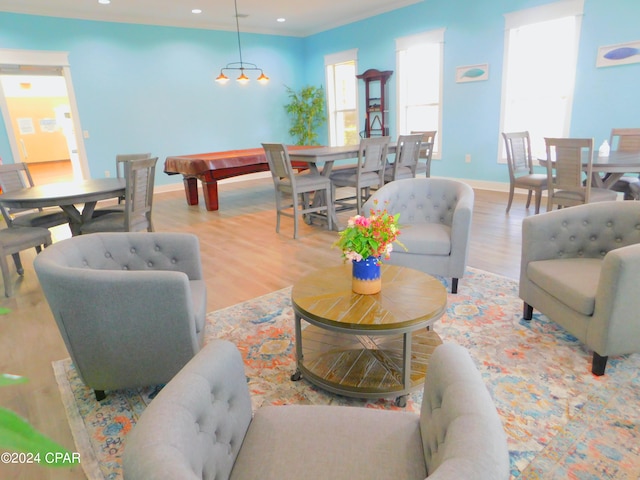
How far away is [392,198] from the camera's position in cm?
323

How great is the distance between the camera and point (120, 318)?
168 centimetres

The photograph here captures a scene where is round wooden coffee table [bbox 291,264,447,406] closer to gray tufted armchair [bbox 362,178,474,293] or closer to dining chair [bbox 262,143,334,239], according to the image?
gray tufted armchair [bbox 362,178,474,293]

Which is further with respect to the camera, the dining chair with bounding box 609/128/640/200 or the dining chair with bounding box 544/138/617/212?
the dining chair with bounding box 609/128/640/200

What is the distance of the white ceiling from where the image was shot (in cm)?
623

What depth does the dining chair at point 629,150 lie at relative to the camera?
4.10 metres

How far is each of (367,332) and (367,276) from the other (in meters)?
0.33

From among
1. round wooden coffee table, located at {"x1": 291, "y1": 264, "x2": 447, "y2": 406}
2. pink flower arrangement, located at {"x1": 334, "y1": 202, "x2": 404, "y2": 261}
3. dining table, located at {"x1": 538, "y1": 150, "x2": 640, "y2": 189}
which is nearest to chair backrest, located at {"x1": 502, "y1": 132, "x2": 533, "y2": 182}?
dining table, located at {"x1": 538, "y1": 150, "x2": 640, "y2": 189}

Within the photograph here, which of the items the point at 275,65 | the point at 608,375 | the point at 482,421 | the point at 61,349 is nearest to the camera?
the point at 482,421

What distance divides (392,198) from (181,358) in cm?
206

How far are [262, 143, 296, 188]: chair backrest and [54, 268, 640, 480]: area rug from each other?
198cm

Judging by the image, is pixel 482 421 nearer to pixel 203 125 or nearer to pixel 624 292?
pixel 624 292

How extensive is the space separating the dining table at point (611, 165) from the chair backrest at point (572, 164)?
59mm

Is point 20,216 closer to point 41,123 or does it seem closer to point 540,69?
point 540,69

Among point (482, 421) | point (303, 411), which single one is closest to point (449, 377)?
point (482, 421)
